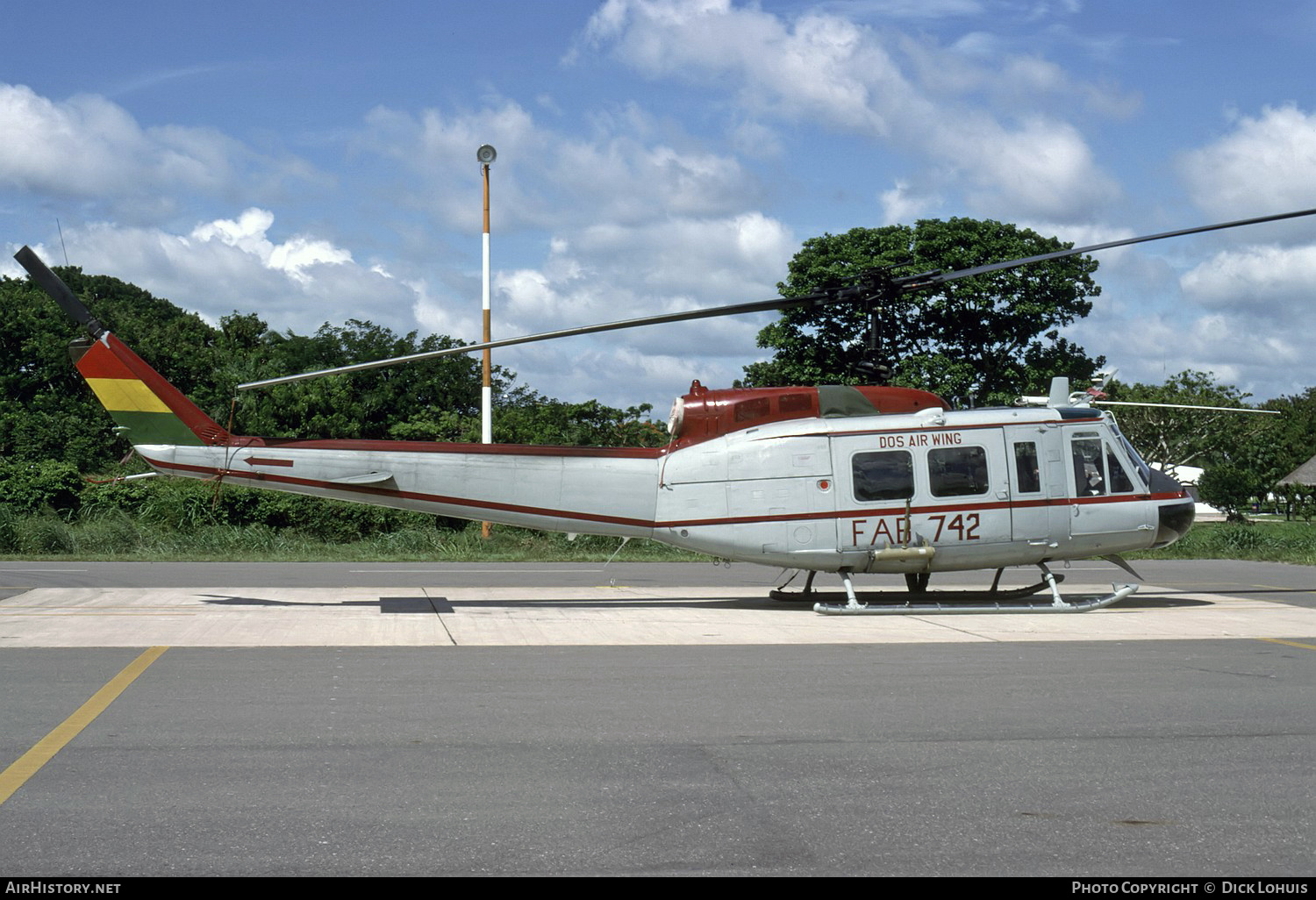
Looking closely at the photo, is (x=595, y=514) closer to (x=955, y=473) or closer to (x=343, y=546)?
(x=955, y=473)

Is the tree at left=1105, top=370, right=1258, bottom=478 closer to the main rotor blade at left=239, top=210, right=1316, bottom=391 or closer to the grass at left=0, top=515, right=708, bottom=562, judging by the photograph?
the grass at left=0, top=515, right=708, bottom=562

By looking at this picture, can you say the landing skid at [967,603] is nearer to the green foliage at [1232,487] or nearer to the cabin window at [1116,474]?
the cabin window at [1116,474]

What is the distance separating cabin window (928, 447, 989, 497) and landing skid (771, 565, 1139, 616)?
1425mm

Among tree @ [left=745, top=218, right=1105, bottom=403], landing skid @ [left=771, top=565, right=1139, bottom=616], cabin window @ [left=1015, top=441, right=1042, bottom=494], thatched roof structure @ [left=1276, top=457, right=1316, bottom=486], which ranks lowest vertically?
landing skid @ [left=771, top=565, right=1139, bottom=616]

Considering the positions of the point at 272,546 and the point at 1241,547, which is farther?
the point at 1241,547

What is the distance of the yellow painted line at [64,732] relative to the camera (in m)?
6.16

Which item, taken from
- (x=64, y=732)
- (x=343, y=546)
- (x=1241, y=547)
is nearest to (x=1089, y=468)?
(x=64, y=732)

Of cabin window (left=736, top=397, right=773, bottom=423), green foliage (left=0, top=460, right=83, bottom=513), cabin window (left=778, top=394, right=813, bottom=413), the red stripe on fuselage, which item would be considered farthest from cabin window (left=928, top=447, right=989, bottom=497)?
green foliage (left=0, top=460, right=83, bottom=513)

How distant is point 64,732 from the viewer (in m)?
7.28

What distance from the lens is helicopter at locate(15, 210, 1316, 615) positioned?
554 inches

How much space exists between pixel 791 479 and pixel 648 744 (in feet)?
24.6

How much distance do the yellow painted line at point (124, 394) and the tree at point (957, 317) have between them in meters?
25.8

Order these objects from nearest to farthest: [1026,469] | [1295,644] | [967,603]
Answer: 1. [1295,644]
2. [1026,469]
3. [967,603]

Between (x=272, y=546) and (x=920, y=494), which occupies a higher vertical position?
(x=920, y=494)
